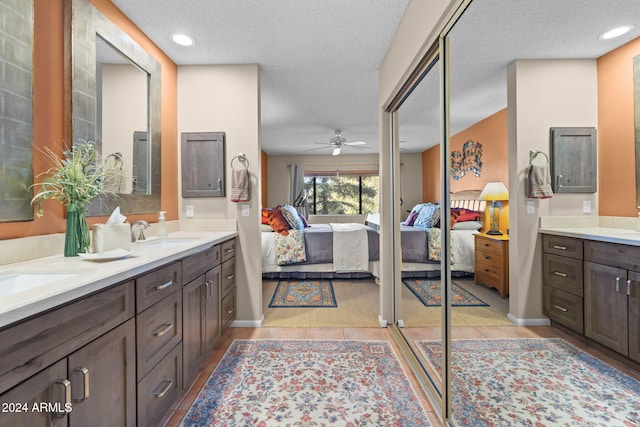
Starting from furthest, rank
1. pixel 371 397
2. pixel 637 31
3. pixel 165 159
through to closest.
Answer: pixel 165 159, pixel 371 397, pixel 637 31

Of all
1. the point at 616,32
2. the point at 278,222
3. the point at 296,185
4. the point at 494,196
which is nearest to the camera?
the point at 616,32

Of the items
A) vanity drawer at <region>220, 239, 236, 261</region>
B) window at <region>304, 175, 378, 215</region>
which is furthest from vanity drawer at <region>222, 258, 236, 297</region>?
window at <region>304, 175, 378, 215</region>

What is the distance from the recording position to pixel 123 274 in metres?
1.12

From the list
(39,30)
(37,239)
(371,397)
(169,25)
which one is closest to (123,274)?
(37,239)

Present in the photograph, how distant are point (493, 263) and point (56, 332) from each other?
5.78 ft

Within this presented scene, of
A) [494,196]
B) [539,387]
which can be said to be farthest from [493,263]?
[539,387]

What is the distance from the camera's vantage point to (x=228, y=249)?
2.49m

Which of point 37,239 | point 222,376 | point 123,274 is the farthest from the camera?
point 222,376

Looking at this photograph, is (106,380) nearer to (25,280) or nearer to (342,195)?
(25,280)

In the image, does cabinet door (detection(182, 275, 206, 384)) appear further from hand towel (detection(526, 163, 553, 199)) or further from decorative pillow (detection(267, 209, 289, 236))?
decorative pillow (detection(267, 209, 289, 236))

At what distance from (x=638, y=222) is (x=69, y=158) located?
224 centimetres

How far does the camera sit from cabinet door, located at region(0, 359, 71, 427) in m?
0.71

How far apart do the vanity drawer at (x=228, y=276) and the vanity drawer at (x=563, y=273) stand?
7.01 ft

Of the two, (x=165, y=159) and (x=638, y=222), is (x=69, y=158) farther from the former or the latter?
(x=638, y=222)
